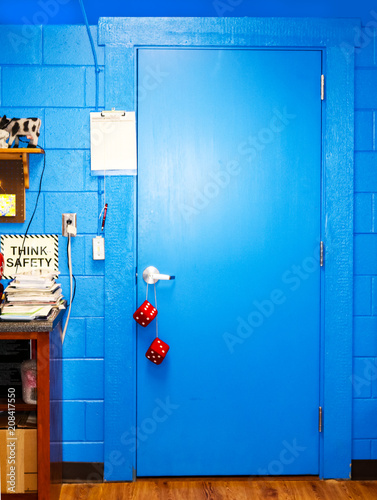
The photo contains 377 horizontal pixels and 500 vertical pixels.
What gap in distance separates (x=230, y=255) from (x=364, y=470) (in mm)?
1286

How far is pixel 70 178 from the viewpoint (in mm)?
2480

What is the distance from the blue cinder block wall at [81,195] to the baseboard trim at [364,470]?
29 millimetres

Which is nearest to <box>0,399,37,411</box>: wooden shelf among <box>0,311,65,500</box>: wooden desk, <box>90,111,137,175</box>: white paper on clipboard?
<box>0,311,65,500</box>: wooden desk

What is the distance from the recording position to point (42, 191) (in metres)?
2.48

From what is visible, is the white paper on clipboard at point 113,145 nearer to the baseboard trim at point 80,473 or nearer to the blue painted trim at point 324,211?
the blue painted trim at point 324,211

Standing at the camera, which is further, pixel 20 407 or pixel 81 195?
pixel 81 195

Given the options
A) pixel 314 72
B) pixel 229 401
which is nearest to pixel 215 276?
pixel 229 401

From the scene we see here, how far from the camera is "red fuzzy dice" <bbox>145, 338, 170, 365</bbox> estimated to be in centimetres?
241

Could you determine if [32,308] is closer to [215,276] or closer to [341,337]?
[215,276]

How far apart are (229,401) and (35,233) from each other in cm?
127

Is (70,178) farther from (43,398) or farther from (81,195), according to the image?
(43,398)

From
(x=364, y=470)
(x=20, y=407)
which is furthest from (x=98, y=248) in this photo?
(x=364, y=470)

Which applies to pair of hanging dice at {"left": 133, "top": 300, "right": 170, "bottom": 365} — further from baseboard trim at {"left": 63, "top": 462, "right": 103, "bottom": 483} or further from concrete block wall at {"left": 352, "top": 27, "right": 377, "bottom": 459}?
concrete block wall at {"left": 352, "top": 27, "right": 377, "bottom": 459}

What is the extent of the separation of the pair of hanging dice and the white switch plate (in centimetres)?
32
